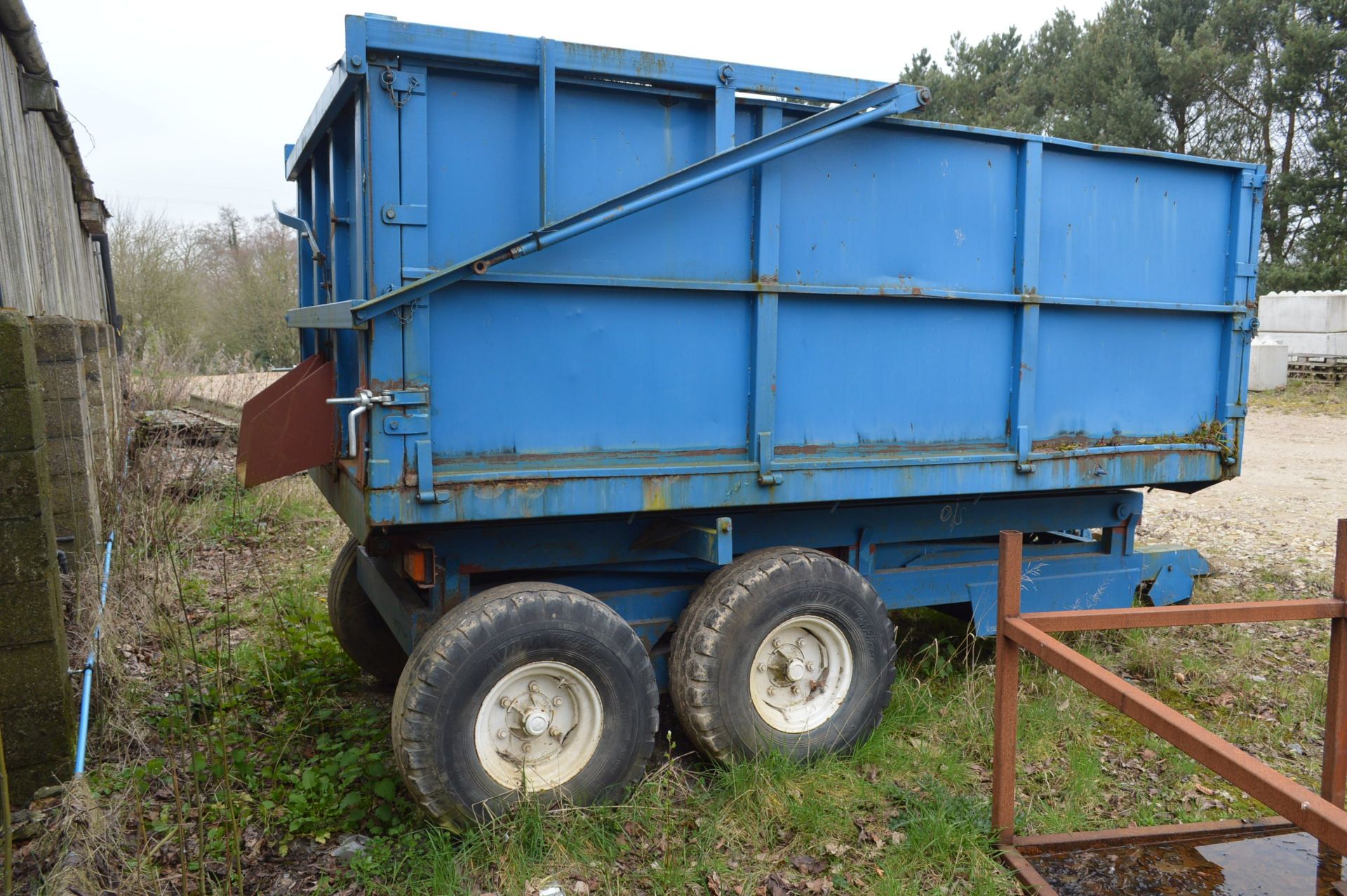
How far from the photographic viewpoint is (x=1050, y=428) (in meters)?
4.52

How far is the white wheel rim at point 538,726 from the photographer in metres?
3.48

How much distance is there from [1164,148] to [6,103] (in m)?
25.2

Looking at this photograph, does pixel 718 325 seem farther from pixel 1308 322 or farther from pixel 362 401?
pixel 1308 322

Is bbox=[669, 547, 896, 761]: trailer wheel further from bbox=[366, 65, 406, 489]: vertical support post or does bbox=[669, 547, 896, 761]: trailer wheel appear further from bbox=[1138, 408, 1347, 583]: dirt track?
bbox=[1138, 408, 1347, 583]: dirt track

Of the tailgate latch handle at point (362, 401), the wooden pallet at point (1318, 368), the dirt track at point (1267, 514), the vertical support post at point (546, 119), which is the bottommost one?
the dirt track at point (1267, 514)

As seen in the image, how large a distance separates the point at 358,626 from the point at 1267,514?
8774 millimetres

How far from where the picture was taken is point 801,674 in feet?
13.3

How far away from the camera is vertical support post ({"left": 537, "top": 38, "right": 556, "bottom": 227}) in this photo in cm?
334

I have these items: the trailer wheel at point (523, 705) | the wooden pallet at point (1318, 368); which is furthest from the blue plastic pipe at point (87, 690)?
the wooden pallet at point (1318, 368)

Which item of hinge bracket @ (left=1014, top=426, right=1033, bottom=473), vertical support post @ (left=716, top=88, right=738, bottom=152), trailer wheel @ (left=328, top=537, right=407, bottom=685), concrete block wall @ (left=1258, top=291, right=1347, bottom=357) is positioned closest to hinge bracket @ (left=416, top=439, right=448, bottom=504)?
vertical support post @ (left=716, top=88, right=738, bottom=152)

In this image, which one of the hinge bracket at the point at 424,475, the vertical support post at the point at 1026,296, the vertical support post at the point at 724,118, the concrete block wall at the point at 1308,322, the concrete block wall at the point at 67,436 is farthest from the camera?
the concrete block wall at the point at 1308,322

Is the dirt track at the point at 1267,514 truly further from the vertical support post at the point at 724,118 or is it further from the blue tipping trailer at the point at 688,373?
the vertical support post at the point at 724,118

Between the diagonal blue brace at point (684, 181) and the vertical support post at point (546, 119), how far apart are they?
0.11 meters

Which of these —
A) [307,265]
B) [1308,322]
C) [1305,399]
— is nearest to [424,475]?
[307,265]
